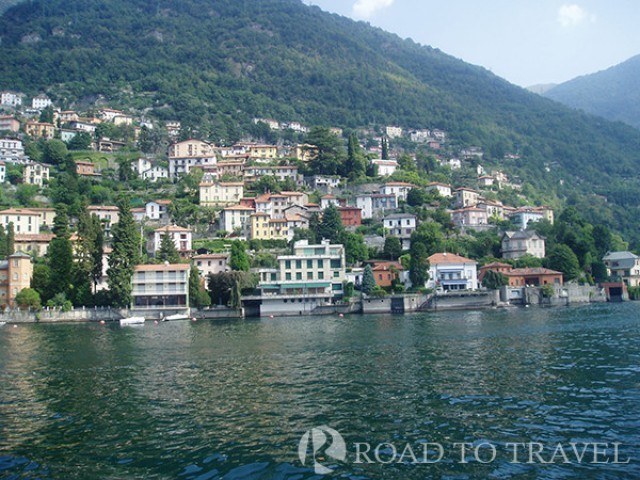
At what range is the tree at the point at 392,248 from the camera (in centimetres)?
8744

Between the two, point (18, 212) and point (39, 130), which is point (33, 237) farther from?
point (39, 130)

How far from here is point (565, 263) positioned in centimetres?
8600

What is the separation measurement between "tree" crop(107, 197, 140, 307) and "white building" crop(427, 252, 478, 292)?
41.5 meters

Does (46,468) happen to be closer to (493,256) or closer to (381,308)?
(381,308)

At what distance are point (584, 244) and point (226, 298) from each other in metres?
59.6

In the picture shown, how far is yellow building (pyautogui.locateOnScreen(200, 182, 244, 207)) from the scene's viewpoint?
107m

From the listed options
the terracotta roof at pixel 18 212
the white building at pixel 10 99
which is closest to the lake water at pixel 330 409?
the terracotta roof at pixel 18 212

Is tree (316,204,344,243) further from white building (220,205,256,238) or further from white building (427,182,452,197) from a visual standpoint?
white building (427,182,452,197)

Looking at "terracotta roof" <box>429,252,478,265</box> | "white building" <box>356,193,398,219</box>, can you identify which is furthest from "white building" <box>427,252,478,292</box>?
"white building" <box>356,193,398,219</box>

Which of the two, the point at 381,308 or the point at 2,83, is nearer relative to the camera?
the point at 381,308

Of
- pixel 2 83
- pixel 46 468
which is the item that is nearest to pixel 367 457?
pixel 46 468

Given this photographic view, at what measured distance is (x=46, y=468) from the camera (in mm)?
14383

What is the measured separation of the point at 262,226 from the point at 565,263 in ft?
161

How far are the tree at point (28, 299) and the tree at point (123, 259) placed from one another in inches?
357
